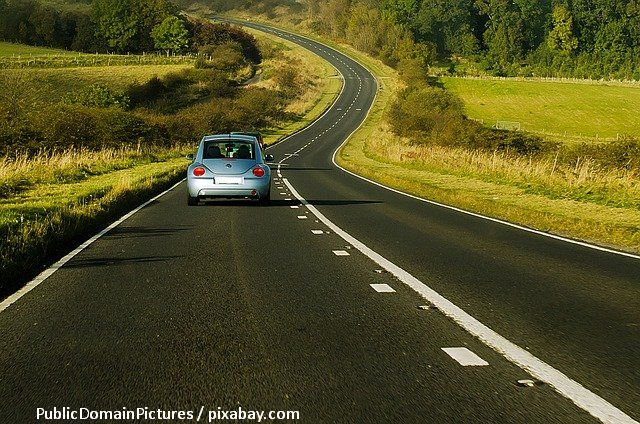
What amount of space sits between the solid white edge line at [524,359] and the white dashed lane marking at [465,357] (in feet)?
0.73

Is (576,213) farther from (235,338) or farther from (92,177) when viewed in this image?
(92,177)

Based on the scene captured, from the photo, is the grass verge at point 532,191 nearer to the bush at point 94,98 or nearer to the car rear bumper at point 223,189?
the car rear bumper at point 223,189

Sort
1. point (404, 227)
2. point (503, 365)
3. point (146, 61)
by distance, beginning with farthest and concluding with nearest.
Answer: point (146, 61) → point (404, 227) → point (503, 365)

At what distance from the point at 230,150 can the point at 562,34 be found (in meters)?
151

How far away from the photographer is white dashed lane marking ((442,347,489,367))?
533 cm

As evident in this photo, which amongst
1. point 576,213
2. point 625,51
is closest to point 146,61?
point 625,51

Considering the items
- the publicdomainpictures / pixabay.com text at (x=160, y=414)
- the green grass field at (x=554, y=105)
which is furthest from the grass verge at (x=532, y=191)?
the green grass field at (x=554, y=105)

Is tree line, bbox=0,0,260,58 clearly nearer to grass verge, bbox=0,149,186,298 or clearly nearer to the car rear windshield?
grass verge, bbox=0,149,186,298

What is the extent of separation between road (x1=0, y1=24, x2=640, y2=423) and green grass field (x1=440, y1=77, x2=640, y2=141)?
71776 mm

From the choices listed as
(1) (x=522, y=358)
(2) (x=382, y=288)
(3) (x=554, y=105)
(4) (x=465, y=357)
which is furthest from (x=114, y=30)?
(1) (x=522, y=358)

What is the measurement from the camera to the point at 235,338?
19.7 feet

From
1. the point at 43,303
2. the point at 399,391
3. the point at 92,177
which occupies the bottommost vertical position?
the point at 92,177

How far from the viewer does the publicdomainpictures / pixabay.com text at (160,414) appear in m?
4.18

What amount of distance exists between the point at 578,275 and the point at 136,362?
236 inches
